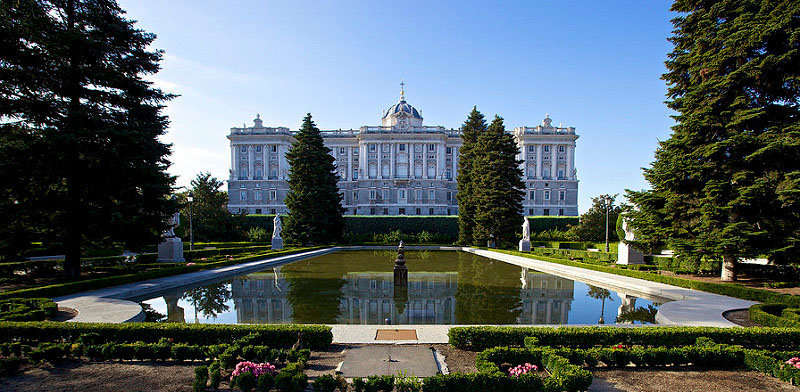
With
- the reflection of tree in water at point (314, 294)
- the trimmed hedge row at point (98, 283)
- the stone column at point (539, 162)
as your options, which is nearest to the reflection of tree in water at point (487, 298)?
the reflection of tree in water at point (314, 294)

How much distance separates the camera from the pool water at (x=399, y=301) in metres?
9.00

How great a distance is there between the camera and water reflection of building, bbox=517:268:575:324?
359 inches

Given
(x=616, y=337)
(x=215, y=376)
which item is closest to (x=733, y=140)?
(x=616, y=337)

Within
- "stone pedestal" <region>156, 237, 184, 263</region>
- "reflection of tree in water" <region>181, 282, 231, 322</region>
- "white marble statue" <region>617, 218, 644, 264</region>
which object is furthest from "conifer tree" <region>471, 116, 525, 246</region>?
"reflection of tree in water" <region>181, 282, 231, 322</region>

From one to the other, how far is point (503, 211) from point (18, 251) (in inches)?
1071

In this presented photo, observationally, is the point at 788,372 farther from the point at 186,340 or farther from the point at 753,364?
the point at 186,340

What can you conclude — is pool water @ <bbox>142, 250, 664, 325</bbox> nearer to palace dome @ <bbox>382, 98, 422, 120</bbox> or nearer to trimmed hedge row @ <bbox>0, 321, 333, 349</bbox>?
trimmed hedge row @ <bbox>0, 321, 333, 349</bbox>

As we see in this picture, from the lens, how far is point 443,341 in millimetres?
6824

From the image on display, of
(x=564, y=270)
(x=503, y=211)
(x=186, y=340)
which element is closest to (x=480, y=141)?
(x=503, y=211)

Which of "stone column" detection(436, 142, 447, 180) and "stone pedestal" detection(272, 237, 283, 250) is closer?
"stone pedestal" detection(272, 237, 283, 250)

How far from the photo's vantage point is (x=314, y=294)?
11.6 m

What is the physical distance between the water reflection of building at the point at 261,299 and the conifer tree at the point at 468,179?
2149 centimetres

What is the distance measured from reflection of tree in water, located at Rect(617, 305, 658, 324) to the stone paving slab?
5.61m

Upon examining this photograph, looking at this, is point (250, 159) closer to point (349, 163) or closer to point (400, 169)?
point (349, 163)
